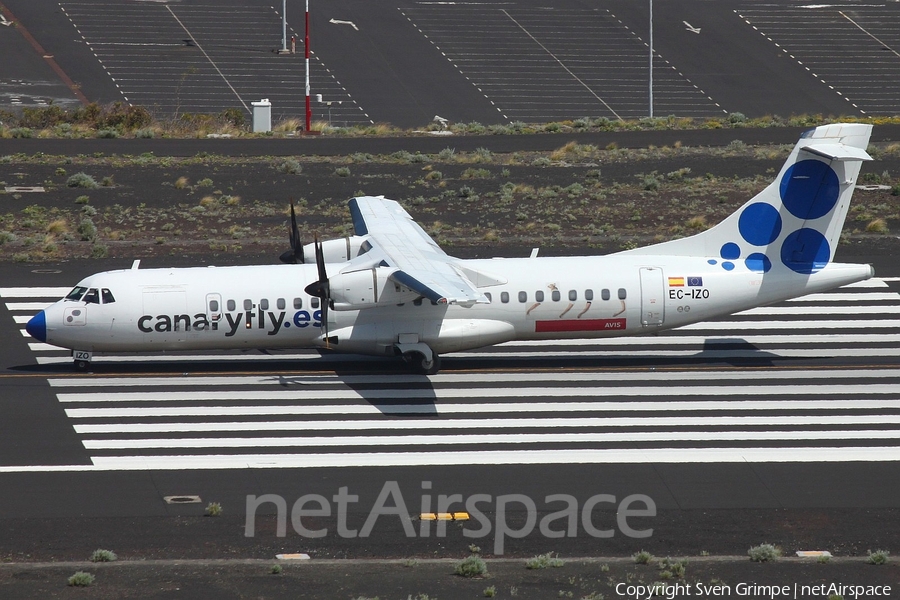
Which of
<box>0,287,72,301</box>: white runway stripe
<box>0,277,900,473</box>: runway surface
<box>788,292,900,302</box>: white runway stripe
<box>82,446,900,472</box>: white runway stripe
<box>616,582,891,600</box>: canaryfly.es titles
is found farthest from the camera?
<box>788,292,900,302</box>: white runway stripe

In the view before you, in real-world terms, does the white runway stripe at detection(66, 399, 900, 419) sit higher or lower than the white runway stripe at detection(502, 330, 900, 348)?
lower

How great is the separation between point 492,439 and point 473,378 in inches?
181

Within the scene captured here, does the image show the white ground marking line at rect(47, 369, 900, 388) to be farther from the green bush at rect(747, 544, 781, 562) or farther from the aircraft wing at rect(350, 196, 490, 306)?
the green bush at rect(747, 544, 781, 562)

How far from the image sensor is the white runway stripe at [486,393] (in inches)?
1125

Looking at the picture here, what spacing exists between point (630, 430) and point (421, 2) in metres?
71.1

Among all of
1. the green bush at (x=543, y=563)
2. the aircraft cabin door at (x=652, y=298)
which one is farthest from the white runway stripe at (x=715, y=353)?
the green bush at (x=543, y=563)

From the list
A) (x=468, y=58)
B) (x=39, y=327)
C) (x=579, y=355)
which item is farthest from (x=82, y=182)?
(x=468, y=58)

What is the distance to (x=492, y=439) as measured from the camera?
25.9m

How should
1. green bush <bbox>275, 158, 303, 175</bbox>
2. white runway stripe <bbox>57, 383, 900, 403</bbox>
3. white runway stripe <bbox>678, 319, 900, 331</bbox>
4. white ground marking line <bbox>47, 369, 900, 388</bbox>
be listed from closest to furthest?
white runway stripe <bbox>57, 383, 900, 403</bbox>, white ground marking line <bbox>47, 369, 900, 388</bbox>, white runway stripe <bbox>678, 319, 900, 331</bbox>, green bush <bbox>275, 158, 303, 175</bbox>

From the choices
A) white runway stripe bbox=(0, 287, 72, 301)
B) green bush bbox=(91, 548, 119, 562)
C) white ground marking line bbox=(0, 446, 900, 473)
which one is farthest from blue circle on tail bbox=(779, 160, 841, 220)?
white runway stripe bbox=(0, 287, 72, 301)

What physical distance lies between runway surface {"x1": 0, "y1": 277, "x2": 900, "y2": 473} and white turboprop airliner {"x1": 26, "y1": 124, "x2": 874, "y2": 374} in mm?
1139

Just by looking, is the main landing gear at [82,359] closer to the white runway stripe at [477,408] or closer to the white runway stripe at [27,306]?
the white runway stripe at [477,408]

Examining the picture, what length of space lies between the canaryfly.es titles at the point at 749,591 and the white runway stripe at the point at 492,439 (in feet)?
27.2

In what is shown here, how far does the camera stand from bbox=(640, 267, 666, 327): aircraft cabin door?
3016cm
